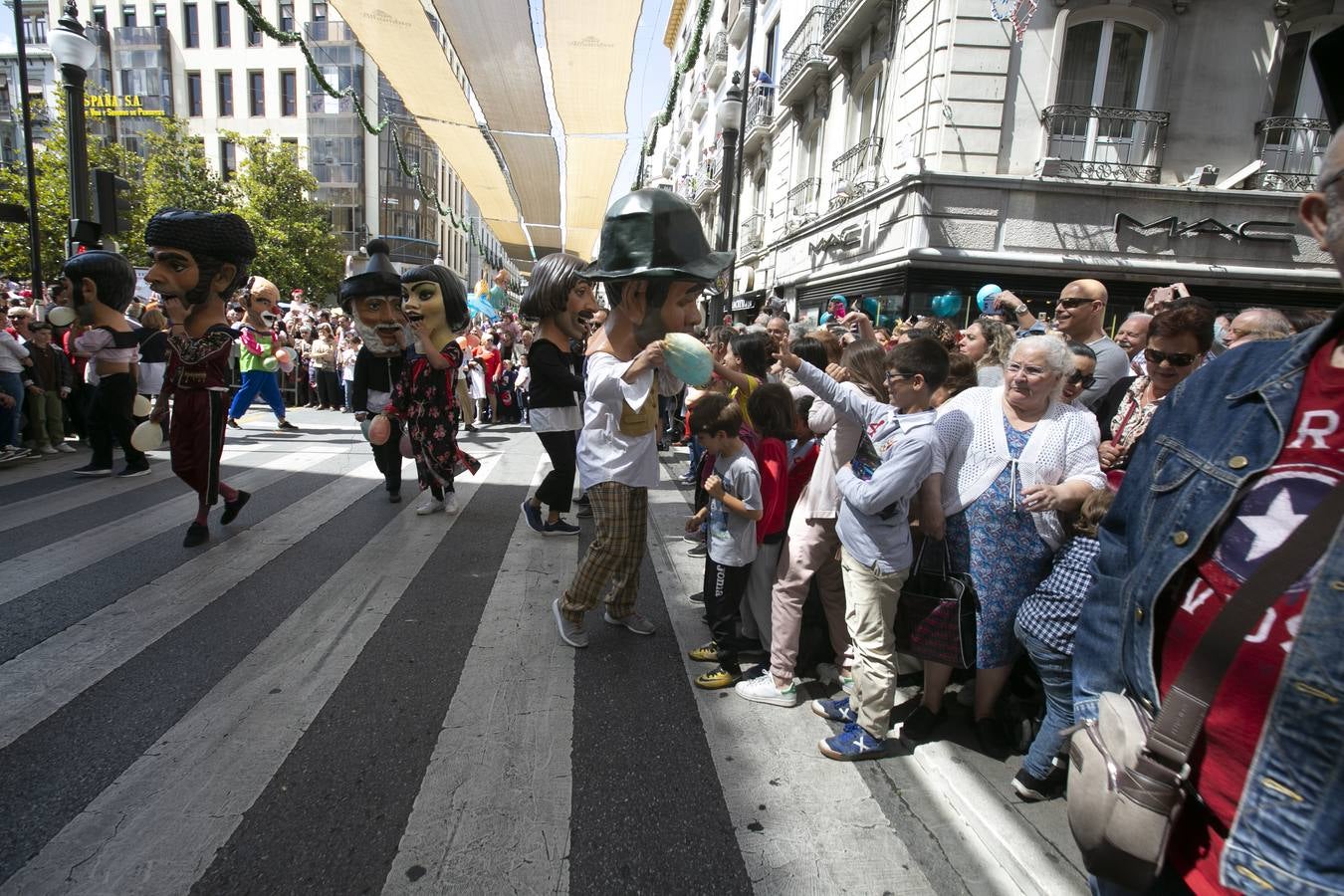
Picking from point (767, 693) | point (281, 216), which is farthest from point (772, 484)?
point (281, 216)

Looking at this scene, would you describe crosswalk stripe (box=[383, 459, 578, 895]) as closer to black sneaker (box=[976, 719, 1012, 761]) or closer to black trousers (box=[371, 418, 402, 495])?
black sneaker (box=[976, 719, 1012, 761])

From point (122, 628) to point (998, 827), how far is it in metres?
4.01

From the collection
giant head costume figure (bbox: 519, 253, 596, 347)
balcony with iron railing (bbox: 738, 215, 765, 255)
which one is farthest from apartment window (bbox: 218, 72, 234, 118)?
giant head costume figure (bbox: 519, 253, 596, 347)

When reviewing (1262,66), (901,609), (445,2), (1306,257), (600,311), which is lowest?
(901,609)

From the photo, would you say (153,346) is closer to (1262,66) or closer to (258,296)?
(258,296)

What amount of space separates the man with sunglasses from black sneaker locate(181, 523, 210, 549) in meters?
5.29

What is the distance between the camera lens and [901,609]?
282cm

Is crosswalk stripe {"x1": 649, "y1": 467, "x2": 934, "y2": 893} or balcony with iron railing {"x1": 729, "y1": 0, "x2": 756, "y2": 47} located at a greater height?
balcony with iron railing {"x1": 729, "y1": 0, "x2": 756, "y2": 47}

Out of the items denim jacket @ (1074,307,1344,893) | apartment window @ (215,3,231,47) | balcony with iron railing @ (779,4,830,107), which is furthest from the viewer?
apartment window @ (215,3,231,47)

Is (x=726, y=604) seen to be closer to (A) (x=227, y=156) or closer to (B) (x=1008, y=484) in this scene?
(B) (x=1008, y=484)

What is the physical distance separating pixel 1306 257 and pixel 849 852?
15.3 m

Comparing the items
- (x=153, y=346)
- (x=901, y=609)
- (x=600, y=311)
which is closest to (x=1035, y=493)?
(x=901, y=609)

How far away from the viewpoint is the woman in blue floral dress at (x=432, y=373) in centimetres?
552

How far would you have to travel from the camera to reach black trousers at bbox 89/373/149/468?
6.64m
